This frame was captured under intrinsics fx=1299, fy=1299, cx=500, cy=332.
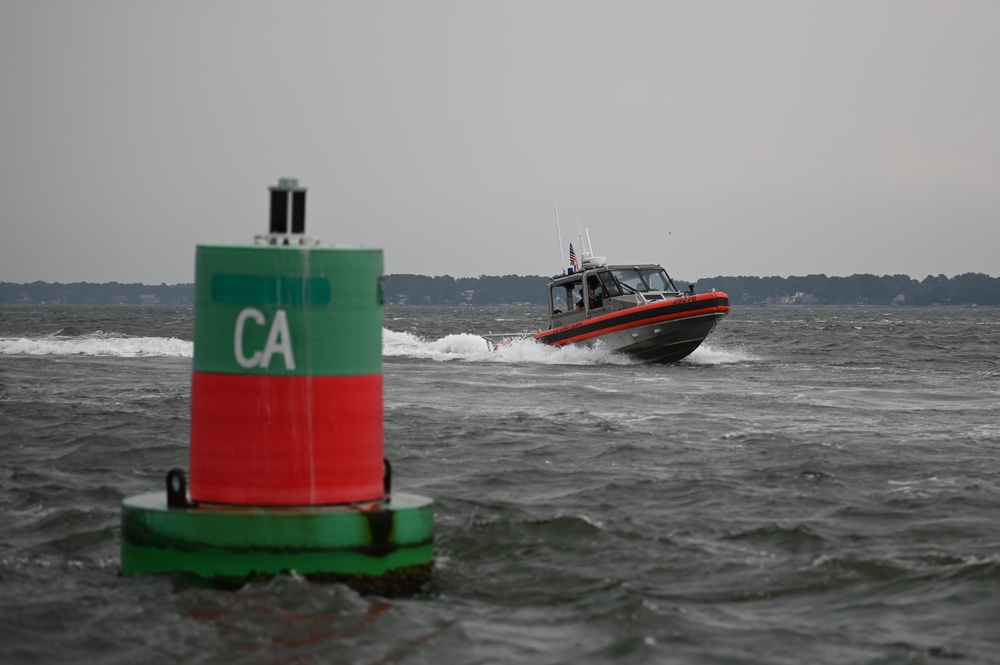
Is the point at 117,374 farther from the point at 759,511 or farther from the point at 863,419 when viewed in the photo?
the point at 759,511

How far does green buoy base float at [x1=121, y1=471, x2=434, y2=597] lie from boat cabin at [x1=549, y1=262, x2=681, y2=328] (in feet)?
77.5

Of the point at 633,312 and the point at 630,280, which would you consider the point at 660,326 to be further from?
the point at 630,280

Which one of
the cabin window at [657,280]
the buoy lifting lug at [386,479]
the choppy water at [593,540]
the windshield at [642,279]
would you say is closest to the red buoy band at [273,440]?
the buoy lifting lug at [386,479]

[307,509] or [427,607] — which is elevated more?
[307,509]

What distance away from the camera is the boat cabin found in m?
29.3

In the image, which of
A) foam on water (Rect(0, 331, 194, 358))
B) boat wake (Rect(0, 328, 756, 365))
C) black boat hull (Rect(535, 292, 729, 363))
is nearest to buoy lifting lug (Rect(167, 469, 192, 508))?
boat wake (Rect(0, 328, 756, 365))

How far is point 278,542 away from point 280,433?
17.9 inches

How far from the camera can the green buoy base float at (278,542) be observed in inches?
209

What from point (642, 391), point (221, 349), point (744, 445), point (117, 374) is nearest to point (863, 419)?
point (744, 445)

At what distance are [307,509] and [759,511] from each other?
3874 millimetres

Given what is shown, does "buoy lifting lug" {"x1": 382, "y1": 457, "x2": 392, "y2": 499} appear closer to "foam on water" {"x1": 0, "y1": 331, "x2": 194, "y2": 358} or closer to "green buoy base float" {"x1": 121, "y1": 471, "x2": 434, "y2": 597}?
"green buoy base float" {"x1": 121, "y1": 471, "x2": 434, "y2": 597}

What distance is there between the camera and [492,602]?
5.88 metres

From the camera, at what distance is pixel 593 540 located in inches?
289

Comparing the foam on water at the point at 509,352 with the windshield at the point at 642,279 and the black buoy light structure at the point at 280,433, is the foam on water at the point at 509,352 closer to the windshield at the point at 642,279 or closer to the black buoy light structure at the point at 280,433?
the windshield at the point at 642,279
